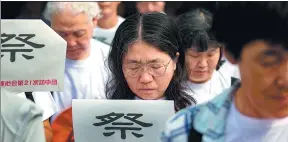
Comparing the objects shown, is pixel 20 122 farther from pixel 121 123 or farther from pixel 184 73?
pixel 184 73

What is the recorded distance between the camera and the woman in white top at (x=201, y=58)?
12.3ft

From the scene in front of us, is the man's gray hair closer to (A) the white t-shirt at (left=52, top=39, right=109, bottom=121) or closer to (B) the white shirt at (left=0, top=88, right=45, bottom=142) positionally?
(A) the white t-shirt at (left=52, top=39, right=109, bottom=121)

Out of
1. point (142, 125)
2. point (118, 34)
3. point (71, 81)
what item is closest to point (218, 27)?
point (142, 125)

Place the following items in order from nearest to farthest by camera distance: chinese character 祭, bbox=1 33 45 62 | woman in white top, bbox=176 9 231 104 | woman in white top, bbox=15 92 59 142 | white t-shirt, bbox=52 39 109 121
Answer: chinese character 祭, bbox=1 33 45 62, woman in white top, bbox=15 92 59 142, woman in white top, bbox=176 9 231 104, white t-shirt, bbox=52 39 109 121

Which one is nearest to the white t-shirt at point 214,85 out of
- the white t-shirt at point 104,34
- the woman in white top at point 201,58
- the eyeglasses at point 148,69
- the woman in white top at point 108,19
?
the woman in white top at point 201,58

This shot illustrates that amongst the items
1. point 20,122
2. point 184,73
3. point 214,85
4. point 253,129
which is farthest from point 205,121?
point 214,85

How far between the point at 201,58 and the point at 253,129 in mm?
1286

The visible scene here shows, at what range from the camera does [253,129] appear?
2539 mm

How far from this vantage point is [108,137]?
3.01 metres

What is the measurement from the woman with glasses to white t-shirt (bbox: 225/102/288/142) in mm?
597

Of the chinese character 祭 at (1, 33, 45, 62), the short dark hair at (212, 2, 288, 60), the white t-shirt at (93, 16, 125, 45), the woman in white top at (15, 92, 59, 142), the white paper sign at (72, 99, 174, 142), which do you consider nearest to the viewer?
the short dark hair at (212, 2, 288, 60)

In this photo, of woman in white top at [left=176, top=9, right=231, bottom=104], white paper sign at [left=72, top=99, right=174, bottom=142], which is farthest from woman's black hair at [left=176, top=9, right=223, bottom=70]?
white paper sign at [left=72, top=99, right=174, bottom=142]

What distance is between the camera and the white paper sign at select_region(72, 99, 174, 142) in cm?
298

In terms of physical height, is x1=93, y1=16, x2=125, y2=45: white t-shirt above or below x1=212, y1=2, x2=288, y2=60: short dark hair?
below
